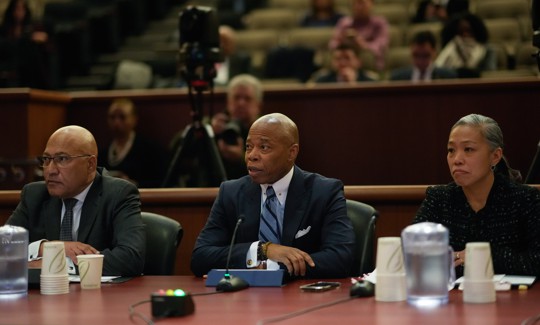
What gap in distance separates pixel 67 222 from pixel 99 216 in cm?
15

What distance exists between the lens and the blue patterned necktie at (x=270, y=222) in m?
4.16

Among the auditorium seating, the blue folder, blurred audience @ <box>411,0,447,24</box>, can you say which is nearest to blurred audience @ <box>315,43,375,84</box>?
the auditorium seating

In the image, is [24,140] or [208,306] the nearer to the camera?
[208,306]

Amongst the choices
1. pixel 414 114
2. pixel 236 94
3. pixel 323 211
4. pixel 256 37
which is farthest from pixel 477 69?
pixel 323 211

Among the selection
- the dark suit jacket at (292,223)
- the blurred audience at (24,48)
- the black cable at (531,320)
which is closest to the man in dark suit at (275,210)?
the dark suit jacket at (292,223)

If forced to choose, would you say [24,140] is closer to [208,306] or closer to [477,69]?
[477,69]

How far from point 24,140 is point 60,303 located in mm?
3424

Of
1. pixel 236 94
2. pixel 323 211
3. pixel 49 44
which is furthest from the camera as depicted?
pixel 49 44

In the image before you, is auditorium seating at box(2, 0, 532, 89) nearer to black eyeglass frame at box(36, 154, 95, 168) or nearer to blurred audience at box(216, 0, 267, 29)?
blurred audience at box(216, 0, 267, 29)

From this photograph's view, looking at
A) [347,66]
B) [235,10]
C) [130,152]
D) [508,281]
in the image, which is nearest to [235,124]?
[130,152]

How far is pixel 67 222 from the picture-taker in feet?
14.3

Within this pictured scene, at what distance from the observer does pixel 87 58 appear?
34.0ft

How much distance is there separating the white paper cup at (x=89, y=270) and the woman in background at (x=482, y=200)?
1.21 meters

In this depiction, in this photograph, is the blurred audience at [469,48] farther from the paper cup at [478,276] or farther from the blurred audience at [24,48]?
the paper cup at [478,276]
